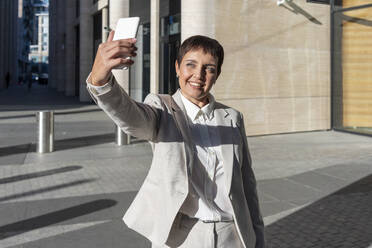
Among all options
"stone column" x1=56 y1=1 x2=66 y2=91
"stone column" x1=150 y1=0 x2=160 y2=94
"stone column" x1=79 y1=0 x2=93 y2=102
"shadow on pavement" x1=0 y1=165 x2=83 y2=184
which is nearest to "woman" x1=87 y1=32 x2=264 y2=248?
"shadow on pavement" x1=0 y1=165 x2=83 y2=184

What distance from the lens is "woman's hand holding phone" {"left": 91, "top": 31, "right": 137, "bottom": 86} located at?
1610mm

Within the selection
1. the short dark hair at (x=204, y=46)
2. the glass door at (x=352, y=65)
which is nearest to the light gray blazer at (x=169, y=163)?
the short dark hair at (x=204, y=46)

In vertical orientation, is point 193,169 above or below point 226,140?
below

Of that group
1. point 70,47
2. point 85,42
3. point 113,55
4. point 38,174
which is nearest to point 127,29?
point 113,55

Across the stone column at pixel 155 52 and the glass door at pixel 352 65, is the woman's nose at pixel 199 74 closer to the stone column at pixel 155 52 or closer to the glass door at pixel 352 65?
the glass door at pixel 352 65

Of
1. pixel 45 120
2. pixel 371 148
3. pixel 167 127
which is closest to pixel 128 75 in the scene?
pixel 45 120

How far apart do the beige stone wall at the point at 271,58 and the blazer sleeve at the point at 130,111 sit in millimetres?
10394

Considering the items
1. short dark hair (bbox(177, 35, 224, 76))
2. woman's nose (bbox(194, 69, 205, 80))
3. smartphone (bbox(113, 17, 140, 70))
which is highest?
short dark hair (bbox(177, 35, 224, 76))

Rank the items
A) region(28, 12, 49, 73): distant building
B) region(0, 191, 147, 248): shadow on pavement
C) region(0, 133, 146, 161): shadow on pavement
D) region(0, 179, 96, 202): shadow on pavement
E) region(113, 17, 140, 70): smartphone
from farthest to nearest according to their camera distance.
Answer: region(28, 12, 49, 73): distant building, region(0, 133, 146, 161): shadow on pavement, region(0, 179, 96, 202): shadow on pavement, region(0, 191, 147, 248): shadow on pavement, region(113, 17, 140, 70): smartphone

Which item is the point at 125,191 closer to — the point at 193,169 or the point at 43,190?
the point at 43,190

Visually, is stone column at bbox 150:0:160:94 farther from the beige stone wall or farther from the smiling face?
the smiling face

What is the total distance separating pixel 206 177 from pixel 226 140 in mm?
209

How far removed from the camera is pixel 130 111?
1919 millimetres

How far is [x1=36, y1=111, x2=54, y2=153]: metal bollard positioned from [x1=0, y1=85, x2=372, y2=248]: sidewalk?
0.69ft
